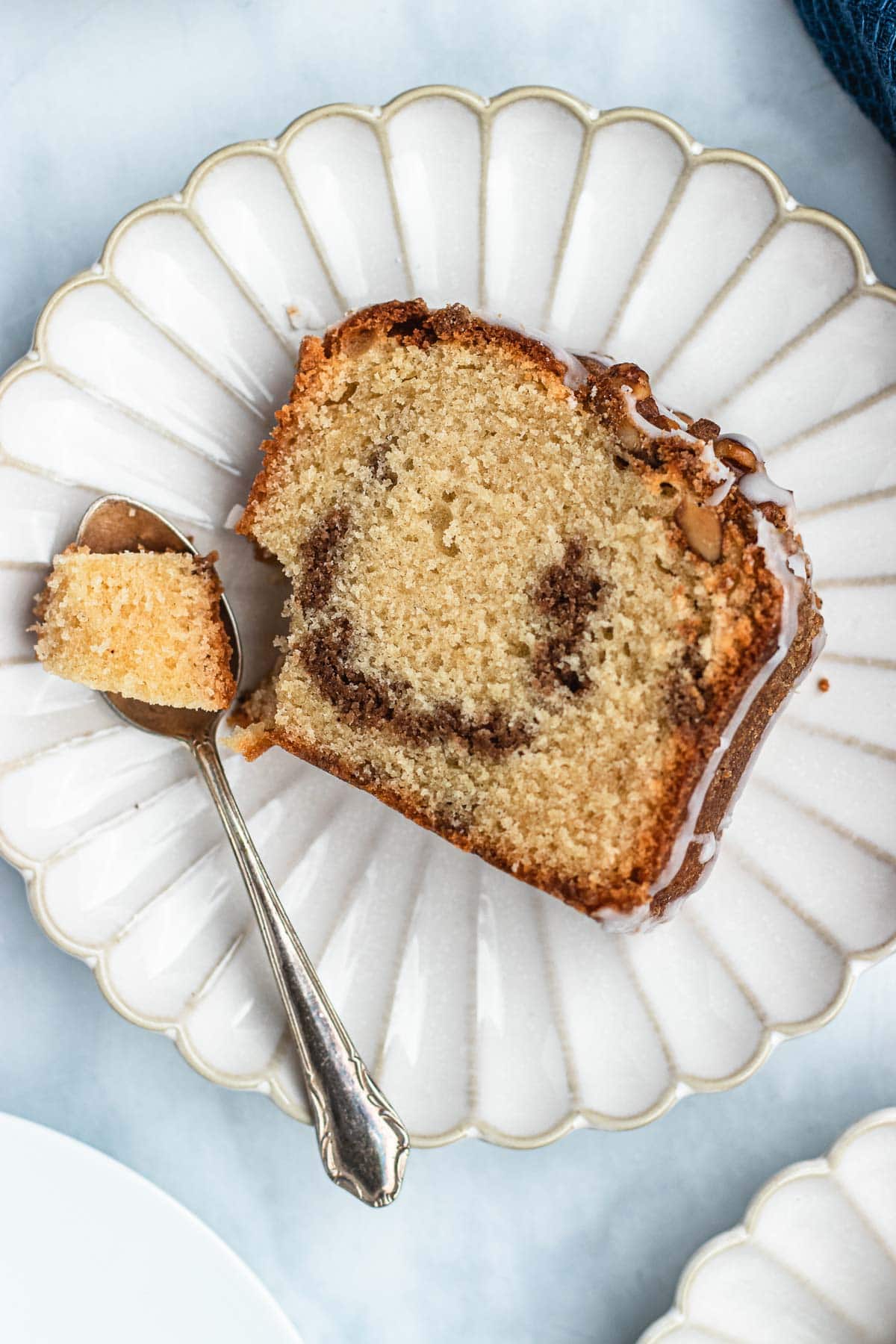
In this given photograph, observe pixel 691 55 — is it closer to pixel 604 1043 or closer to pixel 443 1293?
pixel 604 1043

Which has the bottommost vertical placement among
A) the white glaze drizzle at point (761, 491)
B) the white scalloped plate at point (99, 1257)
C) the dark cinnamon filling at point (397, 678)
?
the white scalloped plate at point (99, 1257)

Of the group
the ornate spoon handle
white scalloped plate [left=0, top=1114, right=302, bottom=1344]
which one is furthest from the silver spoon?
white scalloped plate [left=0, top=1114, right=302, bottom=1344]

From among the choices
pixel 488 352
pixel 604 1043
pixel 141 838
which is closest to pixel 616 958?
pixel 604 1043

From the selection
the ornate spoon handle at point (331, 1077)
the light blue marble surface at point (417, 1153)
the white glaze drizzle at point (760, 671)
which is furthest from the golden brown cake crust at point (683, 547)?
the light blue marble surface at point (417, 1153)

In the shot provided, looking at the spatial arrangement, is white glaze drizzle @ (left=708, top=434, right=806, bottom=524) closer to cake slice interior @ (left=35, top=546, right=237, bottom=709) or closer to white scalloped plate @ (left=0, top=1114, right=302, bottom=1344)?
cake slice interior @ (left=35, top=546, right=237, bottom=709)

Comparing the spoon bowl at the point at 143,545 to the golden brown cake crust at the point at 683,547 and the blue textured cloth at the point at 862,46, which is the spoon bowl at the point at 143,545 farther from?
the blue textured cloth at the point at 862,46

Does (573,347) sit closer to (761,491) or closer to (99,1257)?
(761,491)

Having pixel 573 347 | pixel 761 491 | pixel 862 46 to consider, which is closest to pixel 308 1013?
pixel 761 491
